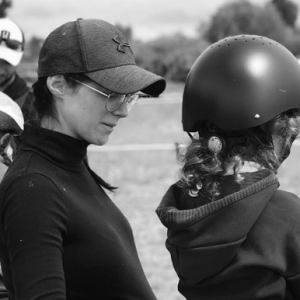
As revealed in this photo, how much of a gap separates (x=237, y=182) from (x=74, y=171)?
56cm

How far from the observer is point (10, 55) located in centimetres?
525

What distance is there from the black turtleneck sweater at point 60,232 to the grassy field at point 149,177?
4.88 ft

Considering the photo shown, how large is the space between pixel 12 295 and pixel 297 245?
0.94m

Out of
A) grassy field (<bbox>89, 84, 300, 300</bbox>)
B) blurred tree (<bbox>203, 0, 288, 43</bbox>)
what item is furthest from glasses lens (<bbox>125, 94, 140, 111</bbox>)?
blurred tree (<bbox>203, 0, 288, 43</bbox>)

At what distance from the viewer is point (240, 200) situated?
6.47 ft

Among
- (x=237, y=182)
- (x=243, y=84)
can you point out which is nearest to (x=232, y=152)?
(x=237, y=182)

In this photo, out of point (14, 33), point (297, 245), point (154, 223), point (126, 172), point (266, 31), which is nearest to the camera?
point (297, 245)

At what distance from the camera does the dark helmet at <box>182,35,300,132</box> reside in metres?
2.17

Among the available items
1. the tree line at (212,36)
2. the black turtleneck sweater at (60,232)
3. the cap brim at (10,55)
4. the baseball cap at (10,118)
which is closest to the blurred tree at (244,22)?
the tree line at (212,36)

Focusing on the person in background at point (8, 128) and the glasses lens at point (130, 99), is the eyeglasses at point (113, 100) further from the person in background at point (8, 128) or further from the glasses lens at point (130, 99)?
the person in background at point (8, 128)

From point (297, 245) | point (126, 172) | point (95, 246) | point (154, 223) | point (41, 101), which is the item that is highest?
point (41, 101)


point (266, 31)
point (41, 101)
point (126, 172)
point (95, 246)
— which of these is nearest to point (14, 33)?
point (41, 101)

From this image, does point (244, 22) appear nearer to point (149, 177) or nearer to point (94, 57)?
point (149, 177)

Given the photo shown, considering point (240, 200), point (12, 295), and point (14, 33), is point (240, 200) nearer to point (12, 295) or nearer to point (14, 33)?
point (12, 295)
